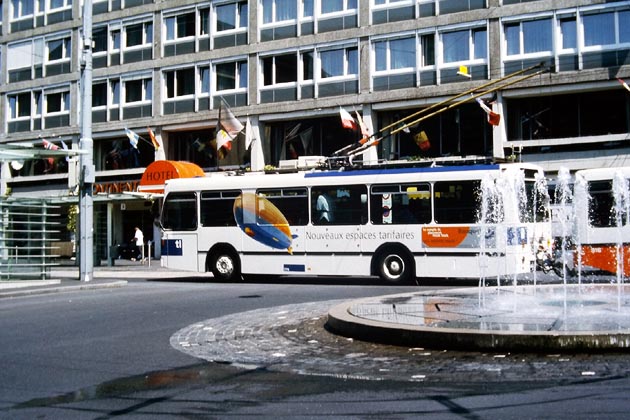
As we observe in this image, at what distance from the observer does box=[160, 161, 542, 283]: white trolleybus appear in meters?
19.5

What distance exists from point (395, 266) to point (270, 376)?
12955 millimetres

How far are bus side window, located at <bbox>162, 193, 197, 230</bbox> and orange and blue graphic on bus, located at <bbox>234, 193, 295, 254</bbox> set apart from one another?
1.62 m

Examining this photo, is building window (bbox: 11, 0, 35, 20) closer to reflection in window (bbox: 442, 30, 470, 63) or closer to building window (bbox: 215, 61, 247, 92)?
building window (bbox: 215, 61, 247, 92)

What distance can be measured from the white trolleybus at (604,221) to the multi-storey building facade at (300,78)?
386 inches

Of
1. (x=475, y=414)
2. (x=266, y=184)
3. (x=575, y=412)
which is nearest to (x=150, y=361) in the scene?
(x=475, y=414)

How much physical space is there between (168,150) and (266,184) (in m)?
20.3

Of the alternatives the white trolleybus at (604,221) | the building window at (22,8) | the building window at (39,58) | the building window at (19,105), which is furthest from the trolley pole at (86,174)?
the building window at (22,8)

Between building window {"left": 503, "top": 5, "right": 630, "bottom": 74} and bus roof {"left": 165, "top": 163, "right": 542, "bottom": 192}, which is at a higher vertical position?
building window {"left": 503, "top": 5, "right": 630, "bottom": 74}

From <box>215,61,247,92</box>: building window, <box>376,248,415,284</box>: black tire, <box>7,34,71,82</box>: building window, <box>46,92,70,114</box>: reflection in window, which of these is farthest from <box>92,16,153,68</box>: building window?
<box>376,248,415,284</box>: black tire

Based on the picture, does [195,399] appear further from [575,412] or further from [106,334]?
[106,334]

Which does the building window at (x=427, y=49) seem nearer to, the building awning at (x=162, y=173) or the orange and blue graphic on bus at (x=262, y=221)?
the building awning at (x=162, y=173)

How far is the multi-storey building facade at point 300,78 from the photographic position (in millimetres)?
30969

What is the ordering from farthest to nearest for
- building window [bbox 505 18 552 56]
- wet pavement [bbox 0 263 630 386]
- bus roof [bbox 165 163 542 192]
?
building window [bbox 505 18 552 56], bus roof [bbox 165 163 542 192], wet pavement [bbox 0 263 630 386]

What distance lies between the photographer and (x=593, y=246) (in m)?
20.2
